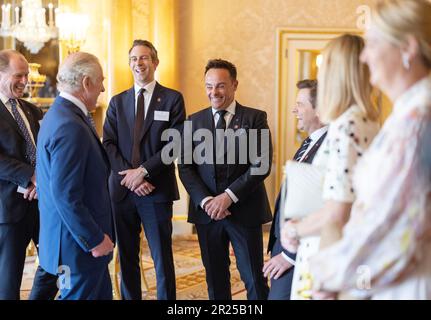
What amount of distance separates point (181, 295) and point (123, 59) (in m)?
2.98

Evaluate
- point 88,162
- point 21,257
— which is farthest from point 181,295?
point 88,162

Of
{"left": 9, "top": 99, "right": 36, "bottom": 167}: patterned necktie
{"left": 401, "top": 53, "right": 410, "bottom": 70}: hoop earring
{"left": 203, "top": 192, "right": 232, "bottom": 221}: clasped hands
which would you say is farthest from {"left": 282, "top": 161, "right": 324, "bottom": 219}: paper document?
{"left": 9, "top": 99, "right": 36, "bottom": 167}: patterned necktie

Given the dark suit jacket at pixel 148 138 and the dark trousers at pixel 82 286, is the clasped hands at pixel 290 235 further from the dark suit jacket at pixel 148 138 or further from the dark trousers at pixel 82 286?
the dark suit jacket at pixel 148 138

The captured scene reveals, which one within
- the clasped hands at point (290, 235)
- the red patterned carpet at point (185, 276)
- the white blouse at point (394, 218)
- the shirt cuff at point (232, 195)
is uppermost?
→ the white blouse at point (394, 218)

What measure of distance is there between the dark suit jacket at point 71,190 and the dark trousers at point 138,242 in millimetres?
817

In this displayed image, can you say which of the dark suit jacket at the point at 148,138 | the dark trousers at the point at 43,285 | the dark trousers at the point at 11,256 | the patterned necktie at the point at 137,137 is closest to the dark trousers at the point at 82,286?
the dark trousers at the point at 43,285

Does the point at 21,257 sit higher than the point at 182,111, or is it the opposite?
the point at 182,111

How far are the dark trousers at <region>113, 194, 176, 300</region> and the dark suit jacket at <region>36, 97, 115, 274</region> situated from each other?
2.68 feet

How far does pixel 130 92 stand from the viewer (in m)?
3.89

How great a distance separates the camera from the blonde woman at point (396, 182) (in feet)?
4.87

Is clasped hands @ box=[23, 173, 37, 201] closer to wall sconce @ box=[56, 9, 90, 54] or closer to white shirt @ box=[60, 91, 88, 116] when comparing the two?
white shirt @ box=[60, 91, 88, 116]

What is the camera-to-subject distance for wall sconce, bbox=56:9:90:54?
626 centimetres
